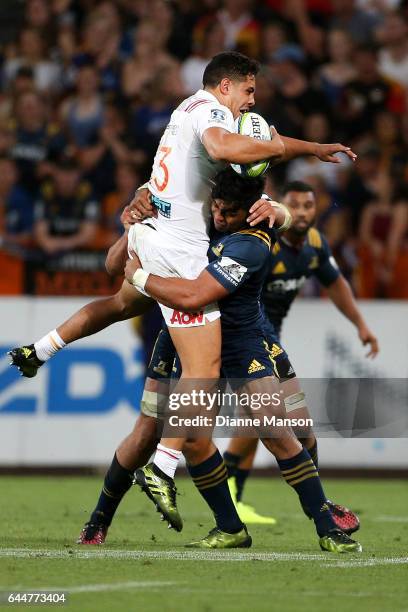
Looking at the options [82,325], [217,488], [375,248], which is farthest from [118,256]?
[375,248]

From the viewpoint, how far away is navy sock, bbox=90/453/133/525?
732 centimetres

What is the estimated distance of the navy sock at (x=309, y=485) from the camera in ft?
23.0

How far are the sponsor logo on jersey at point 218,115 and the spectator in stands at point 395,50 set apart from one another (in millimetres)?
9808

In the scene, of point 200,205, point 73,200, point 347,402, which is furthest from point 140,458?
point 73,200

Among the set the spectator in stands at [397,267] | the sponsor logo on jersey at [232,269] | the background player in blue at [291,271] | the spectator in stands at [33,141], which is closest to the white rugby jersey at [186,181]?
the sponsor logo on jersey at [232,269]

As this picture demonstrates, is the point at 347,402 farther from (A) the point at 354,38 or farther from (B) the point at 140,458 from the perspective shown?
(A) the point at 354,38

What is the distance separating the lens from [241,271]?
6.87 m

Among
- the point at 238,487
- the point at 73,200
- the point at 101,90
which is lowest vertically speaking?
the point at 238,487

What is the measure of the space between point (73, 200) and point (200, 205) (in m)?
7.46

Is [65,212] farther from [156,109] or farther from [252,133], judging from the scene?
[252,133]

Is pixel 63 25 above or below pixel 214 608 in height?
above

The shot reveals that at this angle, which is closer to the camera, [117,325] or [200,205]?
[200,205]

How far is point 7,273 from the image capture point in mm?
13258

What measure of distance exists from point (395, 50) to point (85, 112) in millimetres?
4059
